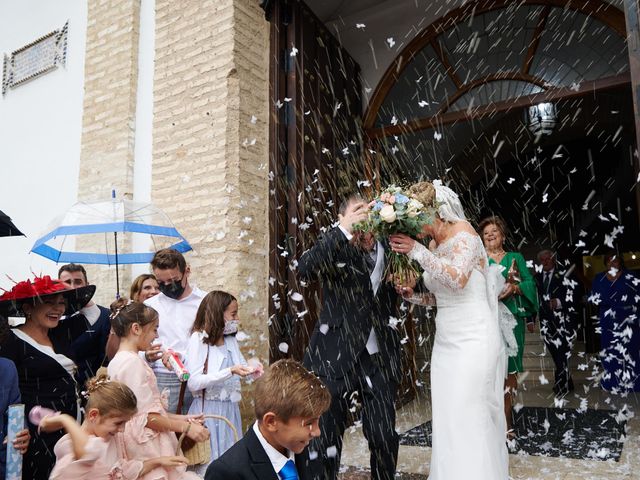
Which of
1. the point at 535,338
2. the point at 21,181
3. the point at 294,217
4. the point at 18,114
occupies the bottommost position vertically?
the point at 535,338

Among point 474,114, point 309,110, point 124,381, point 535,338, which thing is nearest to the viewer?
point 124,381

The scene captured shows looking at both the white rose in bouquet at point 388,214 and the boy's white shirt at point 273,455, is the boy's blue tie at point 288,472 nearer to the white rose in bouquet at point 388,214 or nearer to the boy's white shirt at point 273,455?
the boy's white shirt at point 273,455

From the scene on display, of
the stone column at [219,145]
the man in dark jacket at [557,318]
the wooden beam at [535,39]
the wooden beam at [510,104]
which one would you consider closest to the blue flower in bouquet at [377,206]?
the stone column at [219,145]

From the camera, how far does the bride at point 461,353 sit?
330 centimetres

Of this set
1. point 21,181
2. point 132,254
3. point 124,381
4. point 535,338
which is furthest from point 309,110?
point 535,338

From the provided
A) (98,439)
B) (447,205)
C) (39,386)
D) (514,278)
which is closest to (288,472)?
(98,439)

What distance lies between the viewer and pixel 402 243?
11.2ft

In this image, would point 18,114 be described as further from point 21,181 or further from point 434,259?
point 434,259

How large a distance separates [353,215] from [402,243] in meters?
0.35

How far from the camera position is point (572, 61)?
274 inches

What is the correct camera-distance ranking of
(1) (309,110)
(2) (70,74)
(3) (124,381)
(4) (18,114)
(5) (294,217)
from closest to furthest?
(3) (124,381) → (5) (294,217) → (1) (309,110) → (2) (70,74) → (4) (18,114)

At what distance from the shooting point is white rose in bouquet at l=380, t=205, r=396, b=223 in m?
3.29

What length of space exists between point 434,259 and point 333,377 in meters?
0.91

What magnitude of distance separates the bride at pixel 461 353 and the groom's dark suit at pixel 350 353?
281 mm
